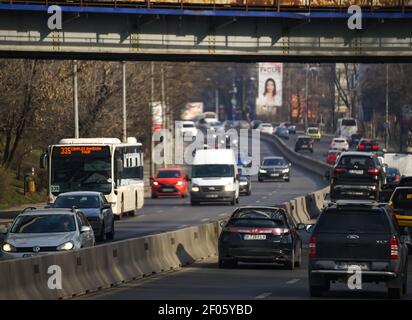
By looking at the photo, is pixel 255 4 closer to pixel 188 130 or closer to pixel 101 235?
pixel 101 235

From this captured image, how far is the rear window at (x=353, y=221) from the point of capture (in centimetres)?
2266

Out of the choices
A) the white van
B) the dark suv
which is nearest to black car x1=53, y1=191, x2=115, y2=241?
the dark suv

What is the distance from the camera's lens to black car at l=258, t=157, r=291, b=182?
91.4m

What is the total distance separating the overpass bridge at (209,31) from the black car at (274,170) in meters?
43.7

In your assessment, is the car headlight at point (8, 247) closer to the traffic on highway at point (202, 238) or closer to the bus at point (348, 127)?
the traffic on highway at point (202, 238)

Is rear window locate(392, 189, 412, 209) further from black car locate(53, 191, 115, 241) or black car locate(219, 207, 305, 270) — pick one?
black car locate(53, 191, 115, 241)

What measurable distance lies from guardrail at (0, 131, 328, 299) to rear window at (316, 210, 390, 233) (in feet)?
14.0

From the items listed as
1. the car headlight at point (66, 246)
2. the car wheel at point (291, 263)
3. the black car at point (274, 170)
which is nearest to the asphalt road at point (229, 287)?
the car wheel at point (291, 263)

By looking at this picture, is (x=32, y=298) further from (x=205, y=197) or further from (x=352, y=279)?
(x=205, y=197)

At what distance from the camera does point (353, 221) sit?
74.6 feet

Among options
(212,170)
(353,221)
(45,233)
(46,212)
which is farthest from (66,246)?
(212,170)

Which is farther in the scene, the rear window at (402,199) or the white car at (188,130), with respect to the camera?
the white car at (188,130)

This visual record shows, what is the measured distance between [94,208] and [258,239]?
35.1 ft

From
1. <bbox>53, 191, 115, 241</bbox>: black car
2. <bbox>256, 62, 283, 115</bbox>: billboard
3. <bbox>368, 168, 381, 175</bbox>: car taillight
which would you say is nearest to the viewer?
<bbox>53, 191, 115, 241</bbox>: black car
